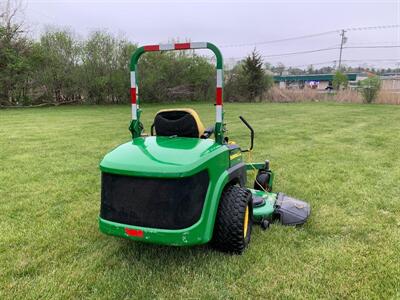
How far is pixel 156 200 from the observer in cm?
247

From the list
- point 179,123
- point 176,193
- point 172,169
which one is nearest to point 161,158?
point 172,169

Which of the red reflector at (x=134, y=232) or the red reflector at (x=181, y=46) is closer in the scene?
the red reflector at (x=134, y=232)

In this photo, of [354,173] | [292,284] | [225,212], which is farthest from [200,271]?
[354,173]

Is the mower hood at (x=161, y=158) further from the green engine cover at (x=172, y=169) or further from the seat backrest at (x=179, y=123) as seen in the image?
the seat backrest at (x=179, y=123)

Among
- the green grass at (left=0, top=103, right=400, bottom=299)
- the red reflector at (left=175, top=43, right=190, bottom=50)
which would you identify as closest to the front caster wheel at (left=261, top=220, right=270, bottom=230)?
the green grass at (left=0, top=103, right=400, bottom=299)

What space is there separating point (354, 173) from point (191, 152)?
3.74 m

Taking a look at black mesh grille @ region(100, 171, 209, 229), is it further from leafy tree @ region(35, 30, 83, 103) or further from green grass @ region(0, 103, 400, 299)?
leafy tree @ region(35, 30, 83, 103)

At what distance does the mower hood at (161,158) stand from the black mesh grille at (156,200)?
0.06 m

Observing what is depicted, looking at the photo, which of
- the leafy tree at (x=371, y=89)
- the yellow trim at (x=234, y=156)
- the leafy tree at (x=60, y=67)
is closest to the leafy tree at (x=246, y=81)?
the leafy tree at (x=371, y=89)

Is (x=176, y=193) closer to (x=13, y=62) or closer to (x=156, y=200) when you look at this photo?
(x=156, y=200)

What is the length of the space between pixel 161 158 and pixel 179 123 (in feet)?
2.44

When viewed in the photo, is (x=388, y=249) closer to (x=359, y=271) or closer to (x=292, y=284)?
(x=359, y=271)

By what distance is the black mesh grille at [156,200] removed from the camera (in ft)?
8.02

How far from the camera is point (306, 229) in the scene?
3449 millimetres
